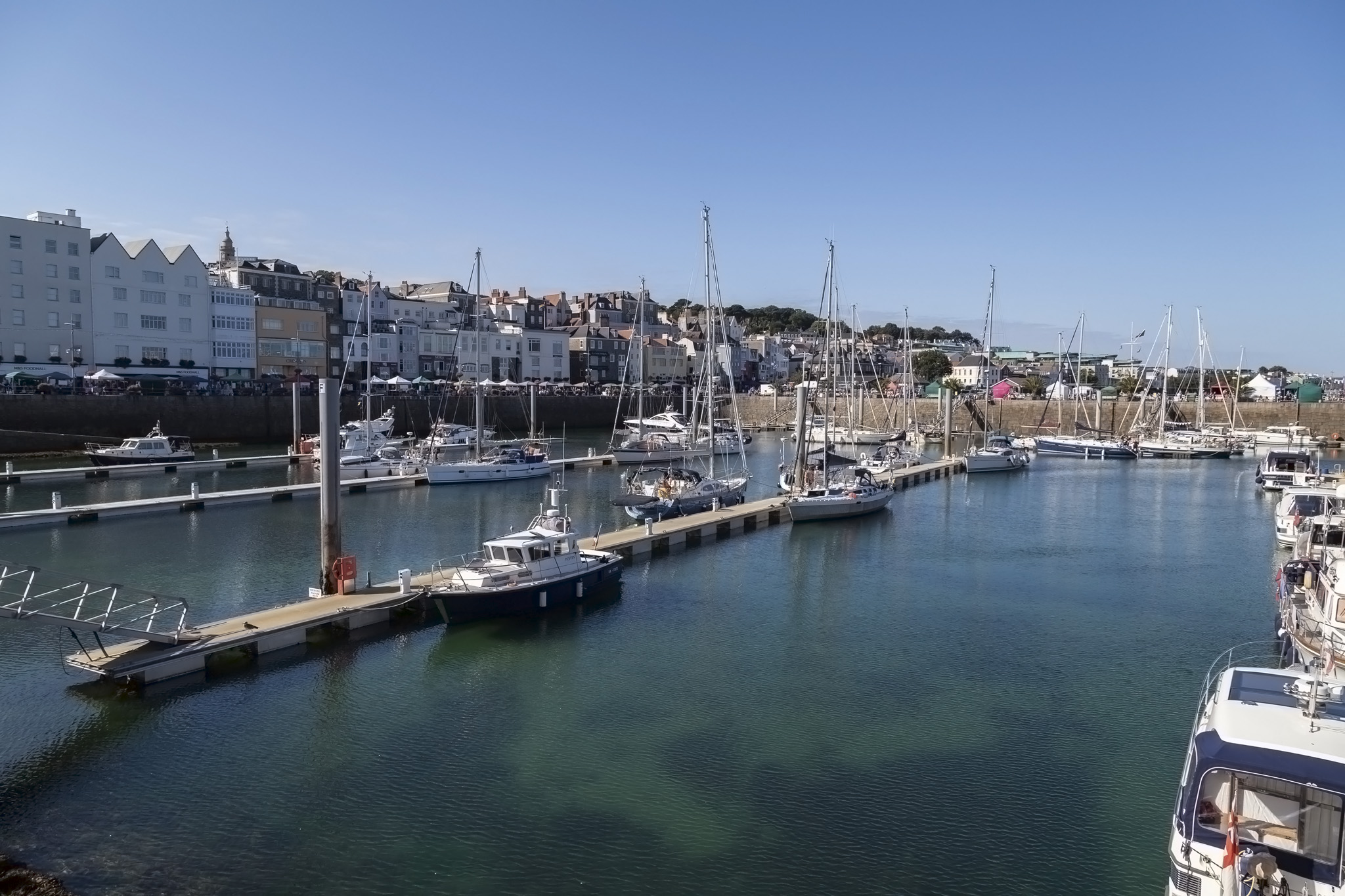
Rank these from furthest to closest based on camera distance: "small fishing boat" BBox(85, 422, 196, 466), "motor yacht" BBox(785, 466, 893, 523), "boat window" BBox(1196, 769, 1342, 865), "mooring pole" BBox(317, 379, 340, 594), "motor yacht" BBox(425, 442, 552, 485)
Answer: "small fishing boat" BBox(85, 422, 196, 466)
"motor yacht" BBox(425, 442, 552, 485)
"motor yacht" BBox(785, 466, 893, 523)
"mooring pole" BBox(317, 379, 340, 594)
"boat window" BBox(1196, 769, 1342, 865)

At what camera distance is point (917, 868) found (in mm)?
15227

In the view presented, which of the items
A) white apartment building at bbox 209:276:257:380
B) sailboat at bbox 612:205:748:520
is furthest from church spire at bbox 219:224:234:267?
sailboat at bbox 612:205:748:520

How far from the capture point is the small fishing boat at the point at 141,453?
61781 millimetres

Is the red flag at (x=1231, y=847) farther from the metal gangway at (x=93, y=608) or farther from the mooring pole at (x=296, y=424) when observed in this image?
the mooring pole at (x=296, y=424)

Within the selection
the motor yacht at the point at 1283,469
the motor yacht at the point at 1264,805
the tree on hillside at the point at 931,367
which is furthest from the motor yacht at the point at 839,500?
the tree on hillside at the point at 931,367

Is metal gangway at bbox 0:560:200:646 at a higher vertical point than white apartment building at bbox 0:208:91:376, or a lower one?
lower

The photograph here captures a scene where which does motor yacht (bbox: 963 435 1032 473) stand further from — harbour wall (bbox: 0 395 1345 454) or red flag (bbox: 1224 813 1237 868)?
red flag (bbox: 1224 813 1237 868)

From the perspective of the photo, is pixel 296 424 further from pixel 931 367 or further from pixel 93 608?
pixel 931 367

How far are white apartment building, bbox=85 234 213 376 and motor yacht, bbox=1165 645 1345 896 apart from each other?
9147 cm

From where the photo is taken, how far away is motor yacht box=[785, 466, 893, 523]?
47.9 metres

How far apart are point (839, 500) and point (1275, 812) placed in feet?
121

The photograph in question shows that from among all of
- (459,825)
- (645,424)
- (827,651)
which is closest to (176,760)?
(459,825)

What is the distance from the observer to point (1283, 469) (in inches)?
2493

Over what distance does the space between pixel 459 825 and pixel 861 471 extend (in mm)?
42080
